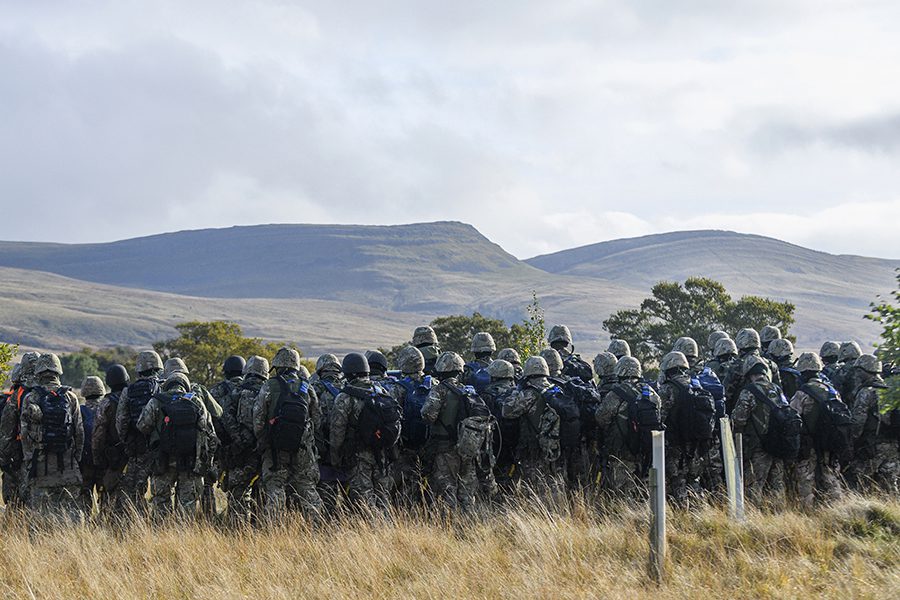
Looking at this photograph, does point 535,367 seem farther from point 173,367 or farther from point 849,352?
point 849,352

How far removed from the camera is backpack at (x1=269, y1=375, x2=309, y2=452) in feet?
39.0

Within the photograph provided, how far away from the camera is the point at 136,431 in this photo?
12469mm

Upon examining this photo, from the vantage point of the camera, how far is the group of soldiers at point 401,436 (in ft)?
39.8

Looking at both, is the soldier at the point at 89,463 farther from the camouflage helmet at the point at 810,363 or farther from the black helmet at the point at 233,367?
the camouflage helmet at the point at 810,363

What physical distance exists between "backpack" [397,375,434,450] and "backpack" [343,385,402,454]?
0.66 m

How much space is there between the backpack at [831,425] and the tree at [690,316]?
2564cm

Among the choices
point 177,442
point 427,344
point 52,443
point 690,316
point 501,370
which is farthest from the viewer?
point 690,316

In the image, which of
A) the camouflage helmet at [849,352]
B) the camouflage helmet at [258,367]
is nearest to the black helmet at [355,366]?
the camouflage helmet at [258,367]

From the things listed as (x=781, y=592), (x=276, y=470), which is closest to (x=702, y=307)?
(x=276, y=470)

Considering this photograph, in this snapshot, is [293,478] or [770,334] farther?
[770,334]

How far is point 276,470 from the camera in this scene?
40.0ft

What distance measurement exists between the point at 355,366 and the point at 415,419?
1.14 m

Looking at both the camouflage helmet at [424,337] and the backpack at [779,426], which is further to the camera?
the camouflage helmet at [424,337]

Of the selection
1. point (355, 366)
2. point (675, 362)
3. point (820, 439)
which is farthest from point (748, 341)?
point (355, 366)
